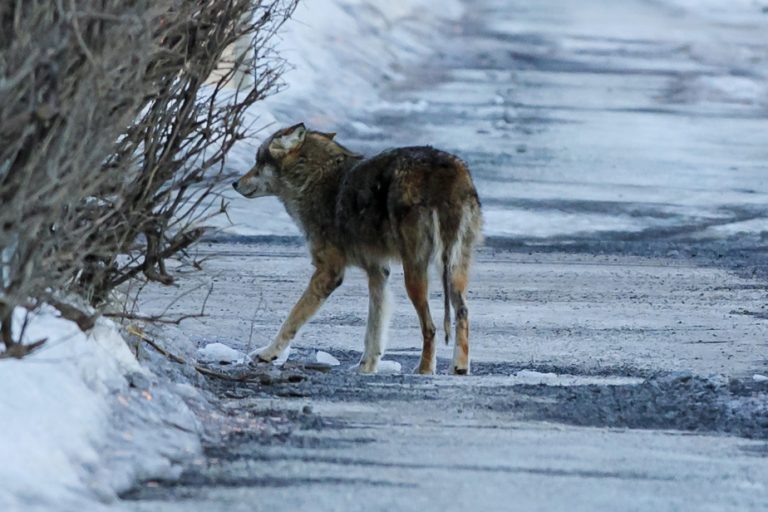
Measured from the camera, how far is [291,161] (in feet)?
37.7

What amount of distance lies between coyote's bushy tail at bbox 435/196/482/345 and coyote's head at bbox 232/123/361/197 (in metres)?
1.22

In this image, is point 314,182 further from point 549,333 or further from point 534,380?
point 534,380

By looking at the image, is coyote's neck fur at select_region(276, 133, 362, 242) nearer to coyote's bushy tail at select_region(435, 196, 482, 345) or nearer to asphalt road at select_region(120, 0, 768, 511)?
asphalt road at select_region(120, 0, 768, 511)

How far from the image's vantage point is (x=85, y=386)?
669 centimetres

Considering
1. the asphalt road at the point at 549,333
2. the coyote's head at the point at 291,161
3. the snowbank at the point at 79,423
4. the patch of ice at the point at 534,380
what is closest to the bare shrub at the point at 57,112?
the snowbank at the point at 79,423

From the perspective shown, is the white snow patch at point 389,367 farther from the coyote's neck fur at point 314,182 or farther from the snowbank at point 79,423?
the snowbank at point 79,423

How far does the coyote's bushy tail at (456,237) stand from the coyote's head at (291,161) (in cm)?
122

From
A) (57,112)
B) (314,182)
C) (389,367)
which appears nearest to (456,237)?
(389,367)

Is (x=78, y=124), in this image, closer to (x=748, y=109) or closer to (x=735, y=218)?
(x=735, y=218)

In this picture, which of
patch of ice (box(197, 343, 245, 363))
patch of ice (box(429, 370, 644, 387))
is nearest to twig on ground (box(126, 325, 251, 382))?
patch of ice (box(429, 370, 644, 387))

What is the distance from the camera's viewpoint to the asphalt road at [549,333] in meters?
6.56

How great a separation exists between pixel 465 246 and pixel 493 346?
141cm

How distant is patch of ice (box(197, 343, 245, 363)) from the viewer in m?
10.3

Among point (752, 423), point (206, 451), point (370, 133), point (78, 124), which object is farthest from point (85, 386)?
point (370, 133)
